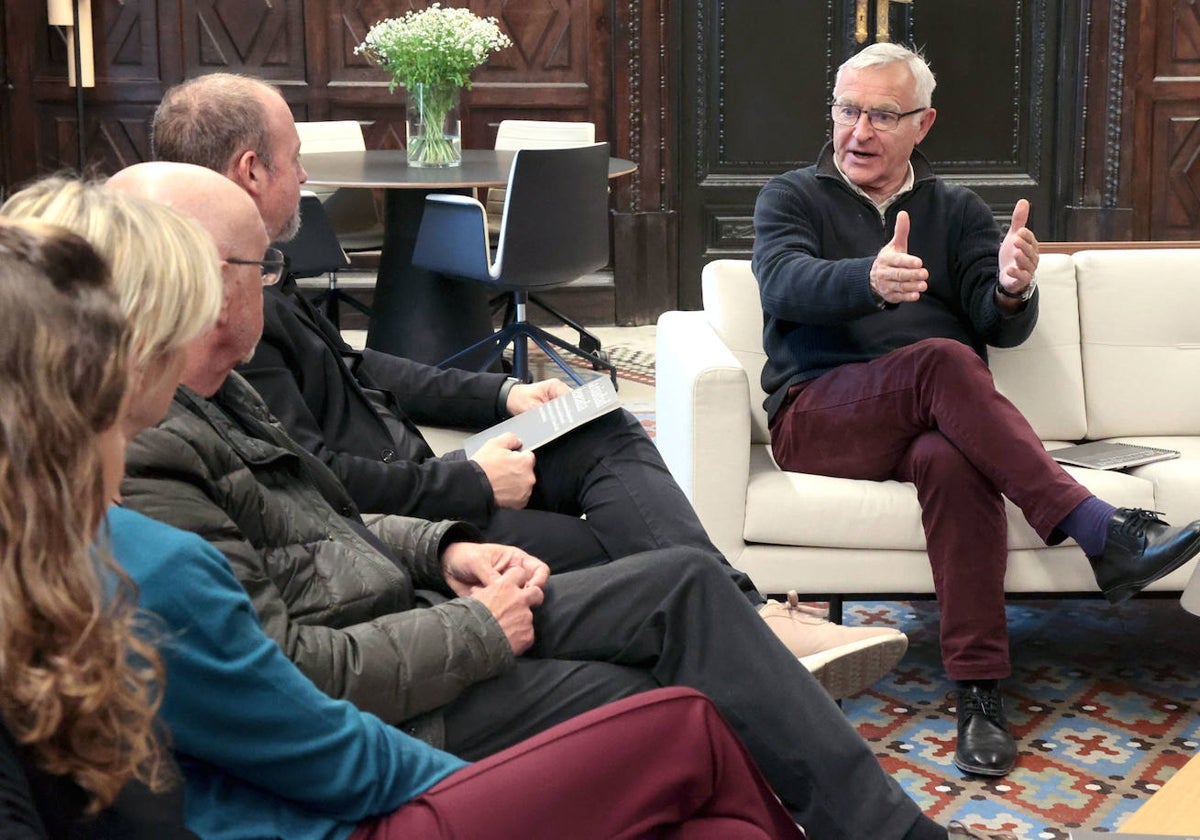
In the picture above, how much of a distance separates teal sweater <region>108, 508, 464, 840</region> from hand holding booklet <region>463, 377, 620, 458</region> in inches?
48.4

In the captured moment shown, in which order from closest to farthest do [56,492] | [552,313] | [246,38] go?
[56,492] → [552,313] → [246,38]

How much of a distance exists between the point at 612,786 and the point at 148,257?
699mm

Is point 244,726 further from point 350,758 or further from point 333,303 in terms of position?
point 333,303

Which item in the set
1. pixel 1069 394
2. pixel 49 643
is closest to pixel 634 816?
pixel 49 643

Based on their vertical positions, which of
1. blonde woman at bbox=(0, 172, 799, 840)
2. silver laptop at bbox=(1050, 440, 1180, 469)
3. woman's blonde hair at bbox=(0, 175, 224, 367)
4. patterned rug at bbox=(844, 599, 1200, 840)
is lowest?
patterned rug at bbox=(844, 599, 1200, 840)

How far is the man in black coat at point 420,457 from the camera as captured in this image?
2434mm

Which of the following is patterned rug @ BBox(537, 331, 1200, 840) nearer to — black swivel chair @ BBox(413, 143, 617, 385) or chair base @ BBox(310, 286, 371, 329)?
black swivel chair @ BBox(413, 143, 617, 385)

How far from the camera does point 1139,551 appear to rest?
2.89 meters

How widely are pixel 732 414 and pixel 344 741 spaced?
5.85 feet

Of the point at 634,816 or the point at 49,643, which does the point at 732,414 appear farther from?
the point at 49,643

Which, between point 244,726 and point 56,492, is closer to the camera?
point 56,492

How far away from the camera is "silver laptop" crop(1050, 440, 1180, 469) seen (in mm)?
3203

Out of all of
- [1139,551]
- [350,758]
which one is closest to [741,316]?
[1139,551]

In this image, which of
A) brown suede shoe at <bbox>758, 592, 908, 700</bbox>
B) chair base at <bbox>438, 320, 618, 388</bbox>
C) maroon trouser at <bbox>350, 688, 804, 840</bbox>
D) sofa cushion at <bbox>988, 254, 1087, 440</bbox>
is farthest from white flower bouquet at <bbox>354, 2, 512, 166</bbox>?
maroon trouser at <bbox>350, 688, 804, 840</bbox>
